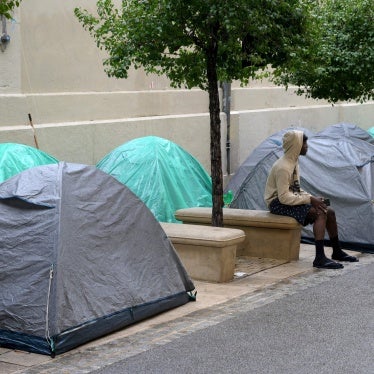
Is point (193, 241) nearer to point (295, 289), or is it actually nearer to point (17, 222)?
point (295, 289)

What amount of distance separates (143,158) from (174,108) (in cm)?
352

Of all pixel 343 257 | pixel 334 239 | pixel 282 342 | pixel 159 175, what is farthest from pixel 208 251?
pixel 159 175

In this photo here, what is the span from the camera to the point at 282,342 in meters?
7.27

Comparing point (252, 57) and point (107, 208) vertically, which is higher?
point (252, 57)

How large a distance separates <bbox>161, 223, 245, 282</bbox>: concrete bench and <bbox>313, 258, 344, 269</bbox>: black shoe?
4.07ft

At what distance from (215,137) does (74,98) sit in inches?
147

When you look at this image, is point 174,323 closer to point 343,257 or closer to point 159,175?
point 343,257

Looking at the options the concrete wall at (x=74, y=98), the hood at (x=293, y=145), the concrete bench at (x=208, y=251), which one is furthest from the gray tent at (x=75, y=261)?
the concrete wall at (x=74, y=98)

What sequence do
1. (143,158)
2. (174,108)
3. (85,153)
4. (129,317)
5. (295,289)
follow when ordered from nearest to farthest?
(129,317), (295,289), (143,158), (85,153), (174,108)

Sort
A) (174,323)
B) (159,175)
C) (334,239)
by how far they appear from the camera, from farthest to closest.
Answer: (159,175) < (334,239) < (174,323)

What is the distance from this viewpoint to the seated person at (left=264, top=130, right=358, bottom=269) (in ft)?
34.1

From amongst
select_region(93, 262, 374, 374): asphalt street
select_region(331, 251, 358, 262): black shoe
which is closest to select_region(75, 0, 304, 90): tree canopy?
select_region(331, 251, 358, 262): black shoe

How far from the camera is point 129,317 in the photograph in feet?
25.2

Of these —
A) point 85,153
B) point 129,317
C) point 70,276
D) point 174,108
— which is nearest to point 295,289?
point 129,317
